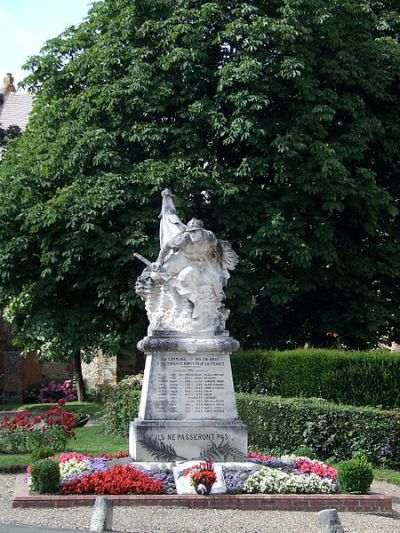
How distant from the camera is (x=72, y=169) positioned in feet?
76.7

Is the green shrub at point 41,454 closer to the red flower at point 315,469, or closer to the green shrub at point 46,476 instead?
the green shrub at point 46,476

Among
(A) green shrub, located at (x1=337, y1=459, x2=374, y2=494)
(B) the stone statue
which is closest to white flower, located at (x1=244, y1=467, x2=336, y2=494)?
(A) green shrub, located at (x1=337, y1=459, x2=374, y2=494)

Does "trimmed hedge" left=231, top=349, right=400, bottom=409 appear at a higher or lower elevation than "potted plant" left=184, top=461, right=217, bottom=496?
higher

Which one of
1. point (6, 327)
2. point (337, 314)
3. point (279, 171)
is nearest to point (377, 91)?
point (279, 171)

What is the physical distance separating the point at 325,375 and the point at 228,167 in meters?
6.01

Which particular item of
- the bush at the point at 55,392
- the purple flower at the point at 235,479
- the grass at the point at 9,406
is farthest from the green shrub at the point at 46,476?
the bush at the point at 55,392

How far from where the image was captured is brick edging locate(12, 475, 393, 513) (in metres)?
12.5

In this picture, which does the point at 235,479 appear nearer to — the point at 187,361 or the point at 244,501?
the point at 244,501

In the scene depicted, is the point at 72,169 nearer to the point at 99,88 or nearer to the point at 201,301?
the point at 99,88

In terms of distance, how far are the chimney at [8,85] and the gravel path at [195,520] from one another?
140 feet

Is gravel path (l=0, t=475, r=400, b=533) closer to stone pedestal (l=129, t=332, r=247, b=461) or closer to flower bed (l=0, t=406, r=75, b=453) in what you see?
stone pedestal (l=129, t=332, r=247, b=461)

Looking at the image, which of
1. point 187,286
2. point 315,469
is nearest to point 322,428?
point 315,469

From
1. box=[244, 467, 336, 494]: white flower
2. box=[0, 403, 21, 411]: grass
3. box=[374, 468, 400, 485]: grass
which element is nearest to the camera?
box=[244, 467, 336, 494]: white flower

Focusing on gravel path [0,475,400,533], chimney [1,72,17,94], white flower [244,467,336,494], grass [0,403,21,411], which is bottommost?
grass [0,403,21,411]
